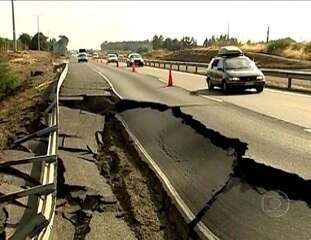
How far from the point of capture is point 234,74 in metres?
23.7

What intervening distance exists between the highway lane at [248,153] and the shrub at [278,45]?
5471 cm

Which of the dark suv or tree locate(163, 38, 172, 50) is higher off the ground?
the dark suv

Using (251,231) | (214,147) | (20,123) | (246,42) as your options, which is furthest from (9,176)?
(246,42)

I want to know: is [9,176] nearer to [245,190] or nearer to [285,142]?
[245,190]

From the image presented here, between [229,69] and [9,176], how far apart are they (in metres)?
16.2

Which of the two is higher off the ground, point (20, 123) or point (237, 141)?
point (237, 141)

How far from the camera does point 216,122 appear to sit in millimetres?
13180

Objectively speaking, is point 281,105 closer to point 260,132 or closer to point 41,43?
point 260,132

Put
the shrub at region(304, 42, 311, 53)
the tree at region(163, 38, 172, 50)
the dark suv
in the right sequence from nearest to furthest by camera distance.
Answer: the dark suv < the shrub at region(304, 42, 311, 53) < the tree at region(163, 38, 172, 50)

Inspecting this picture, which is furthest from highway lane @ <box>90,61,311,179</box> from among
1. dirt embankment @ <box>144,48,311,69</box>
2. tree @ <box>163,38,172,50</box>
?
tree @ <box>163,38,172,50</box>

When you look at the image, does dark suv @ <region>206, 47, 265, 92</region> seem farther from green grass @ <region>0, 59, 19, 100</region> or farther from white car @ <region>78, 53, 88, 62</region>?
white car @ <region>78, 53, 88, 62</region>

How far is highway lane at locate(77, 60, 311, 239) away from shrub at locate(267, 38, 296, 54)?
2154 inches

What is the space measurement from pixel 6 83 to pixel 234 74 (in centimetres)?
1568

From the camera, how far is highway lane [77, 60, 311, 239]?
6324 mm
